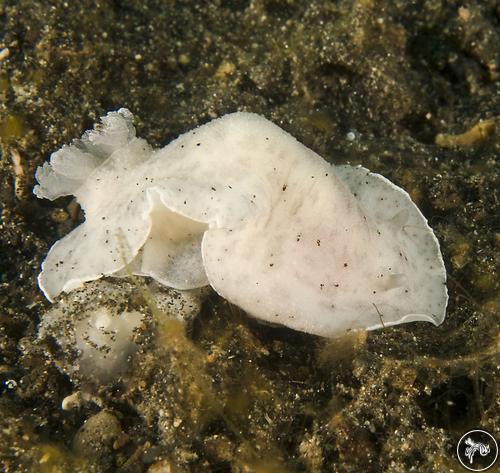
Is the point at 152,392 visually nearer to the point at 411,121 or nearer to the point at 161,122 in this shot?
the point at 161,122

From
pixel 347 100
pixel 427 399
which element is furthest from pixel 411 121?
pixel 427 399
